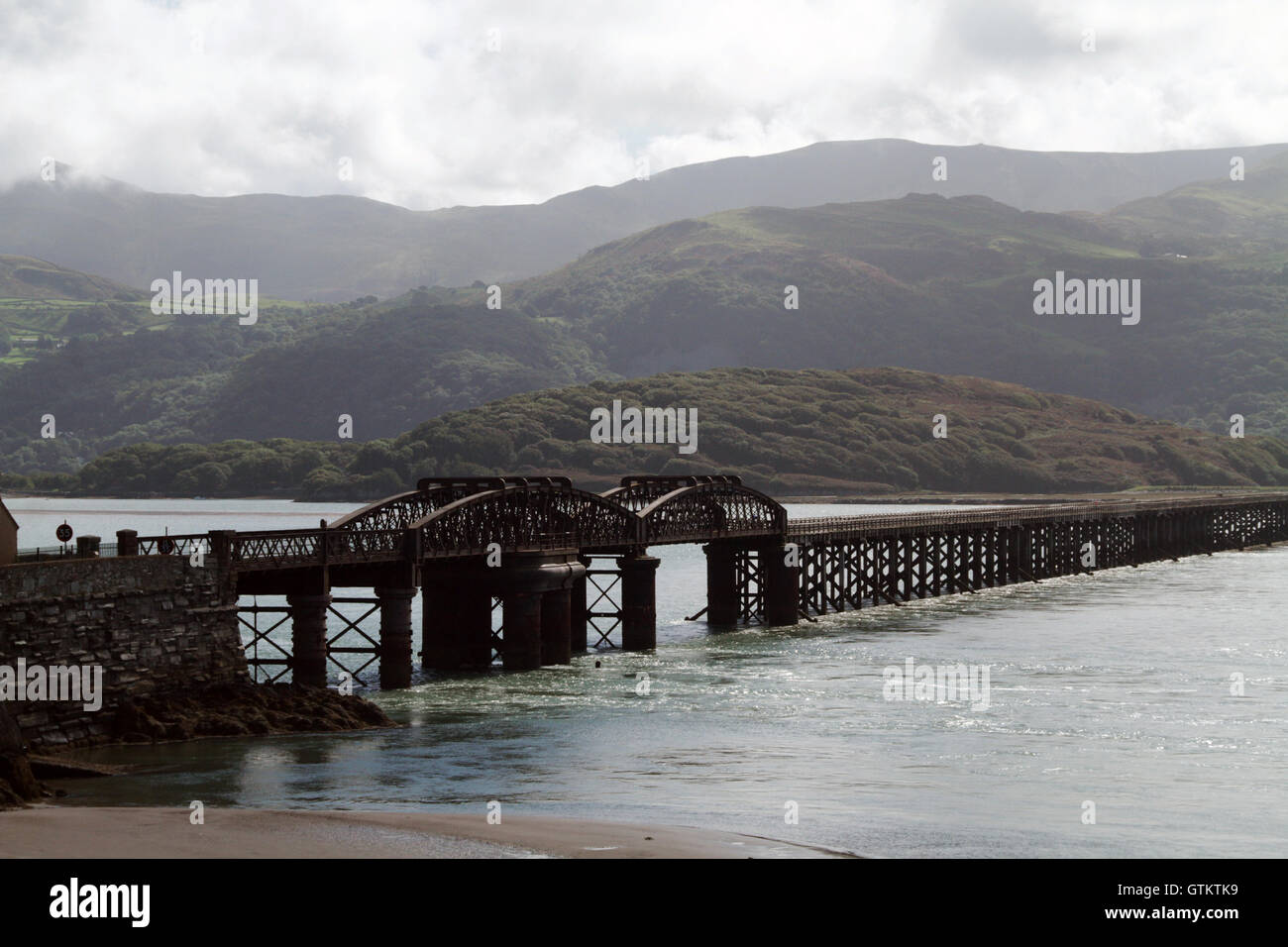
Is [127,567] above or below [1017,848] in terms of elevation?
above

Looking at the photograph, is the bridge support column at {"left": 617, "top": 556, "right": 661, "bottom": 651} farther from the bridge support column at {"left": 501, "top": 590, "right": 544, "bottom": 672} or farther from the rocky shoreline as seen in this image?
the rocky shoreline

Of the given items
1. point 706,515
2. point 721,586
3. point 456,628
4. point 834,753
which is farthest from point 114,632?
A: point 721,586

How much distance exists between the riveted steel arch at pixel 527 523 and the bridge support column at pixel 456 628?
2605 mm

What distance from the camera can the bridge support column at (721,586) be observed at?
9094 cm

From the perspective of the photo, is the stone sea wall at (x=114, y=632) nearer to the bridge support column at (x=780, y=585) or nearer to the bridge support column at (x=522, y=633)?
the bridge support column at (x=522, y=633)

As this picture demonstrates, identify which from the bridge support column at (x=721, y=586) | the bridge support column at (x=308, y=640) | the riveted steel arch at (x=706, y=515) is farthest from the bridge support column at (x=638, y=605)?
the bridge support column at (x=308, y=640)

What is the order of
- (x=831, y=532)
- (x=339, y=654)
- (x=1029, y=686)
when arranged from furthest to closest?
1. (x=831, y=532)
2. (x=339, y=654)
3. (x=1029, y=686)

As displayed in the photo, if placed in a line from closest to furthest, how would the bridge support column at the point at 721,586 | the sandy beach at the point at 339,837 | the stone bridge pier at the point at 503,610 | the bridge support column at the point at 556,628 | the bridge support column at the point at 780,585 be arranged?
the sandy beach at the point at 339,837
the stone bridge pier at the point at 503,610
the bridge support column at the point at 556,628
the bridge support column at the point at 780,585
the bridge support column at the point at 721,586

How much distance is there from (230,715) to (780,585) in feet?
152

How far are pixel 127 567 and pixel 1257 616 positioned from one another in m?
75.8

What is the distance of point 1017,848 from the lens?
3597cm

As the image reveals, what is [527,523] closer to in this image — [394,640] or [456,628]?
[456,628]
